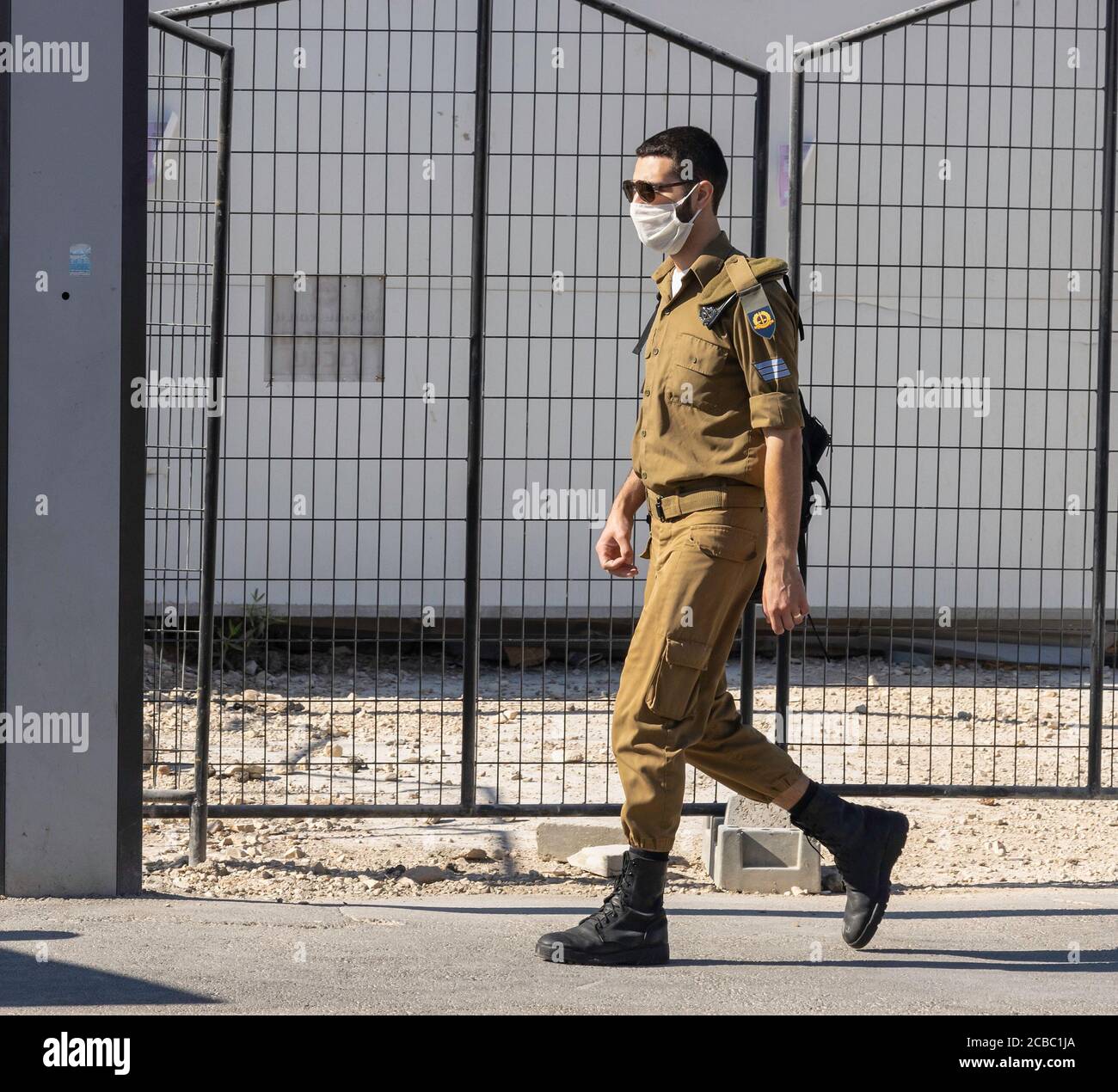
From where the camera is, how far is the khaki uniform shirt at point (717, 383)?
3875 mm

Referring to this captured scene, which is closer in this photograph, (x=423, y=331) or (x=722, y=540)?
(x=722, y=540)

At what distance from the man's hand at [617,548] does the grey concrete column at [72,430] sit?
4.77ft

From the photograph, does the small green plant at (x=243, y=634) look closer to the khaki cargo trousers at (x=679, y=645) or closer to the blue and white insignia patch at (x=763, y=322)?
the khaki cargo trousers at (x=679, y=645)

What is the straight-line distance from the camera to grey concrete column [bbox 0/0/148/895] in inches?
175

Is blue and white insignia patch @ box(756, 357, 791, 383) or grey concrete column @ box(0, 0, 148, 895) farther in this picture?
grey concrete column @ box(0, 0, 148, 895)

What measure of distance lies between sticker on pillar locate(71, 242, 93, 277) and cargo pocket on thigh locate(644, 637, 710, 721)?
2.14 m

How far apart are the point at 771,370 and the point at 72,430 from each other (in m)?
2.16

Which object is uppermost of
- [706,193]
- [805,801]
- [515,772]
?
[706,193]

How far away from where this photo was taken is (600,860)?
5.53 meters

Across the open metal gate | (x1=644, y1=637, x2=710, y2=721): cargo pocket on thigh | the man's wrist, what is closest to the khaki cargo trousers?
(x1=644, y1=637, x2=710, y2=721): cargo pocket on thigh

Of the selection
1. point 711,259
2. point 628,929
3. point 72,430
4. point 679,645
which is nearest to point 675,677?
point 679,645

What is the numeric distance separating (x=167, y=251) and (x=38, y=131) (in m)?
6.11

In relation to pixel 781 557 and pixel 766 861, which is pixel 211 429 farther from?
pixel 766 861

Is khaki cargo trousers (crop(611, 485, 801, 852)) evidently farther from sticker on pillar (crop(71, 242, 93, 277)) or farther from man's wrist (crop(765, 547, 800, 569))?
sticker on pillar (crop(71, 242, 93, 277))
